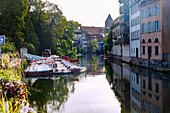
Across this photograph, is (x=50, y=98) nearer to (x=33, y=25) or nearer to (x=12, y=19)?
(x=12, y=19)

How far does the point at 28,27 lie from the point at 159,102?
108 ft

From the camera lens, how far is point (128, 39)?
4666 centimetres

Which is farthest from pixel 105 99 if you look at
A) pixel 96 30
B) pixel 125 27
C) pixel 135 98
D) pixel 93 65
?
pixel 96 30

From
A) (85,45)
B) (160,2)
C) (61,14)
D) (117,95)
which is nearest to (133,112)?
(117,95)

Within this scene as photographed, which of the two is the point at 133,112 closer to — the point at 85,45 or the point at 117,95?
the point at 117,95

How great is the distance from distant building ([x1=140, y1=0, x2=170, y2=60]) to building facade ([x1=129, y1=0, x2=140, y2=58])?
229 cm

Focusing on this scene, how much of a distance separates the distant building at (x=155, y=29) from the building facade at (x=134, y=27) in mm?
2293

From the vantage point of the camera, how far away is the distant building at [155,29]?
30.5 m

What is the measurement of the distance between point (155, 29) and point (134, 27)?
974cm

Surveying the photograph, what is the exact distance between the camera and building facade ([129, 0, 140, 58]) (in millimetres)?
39638

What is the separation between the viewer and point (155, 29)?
32500 mm

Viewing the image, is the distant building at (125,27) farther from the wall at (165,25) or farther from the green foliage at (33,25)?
the wall at (165,25)

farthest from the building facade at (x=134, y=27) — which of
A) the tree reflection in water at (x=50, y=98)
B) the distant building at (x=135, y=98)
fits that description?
the tree reflection in water at (x=50, y=98)

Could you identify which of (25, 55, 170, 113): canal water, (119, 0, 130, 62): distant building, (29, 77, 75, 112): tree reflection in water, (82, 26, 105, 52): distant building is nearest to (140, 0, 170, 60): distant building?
(119, 0, 130, 62): distant building
